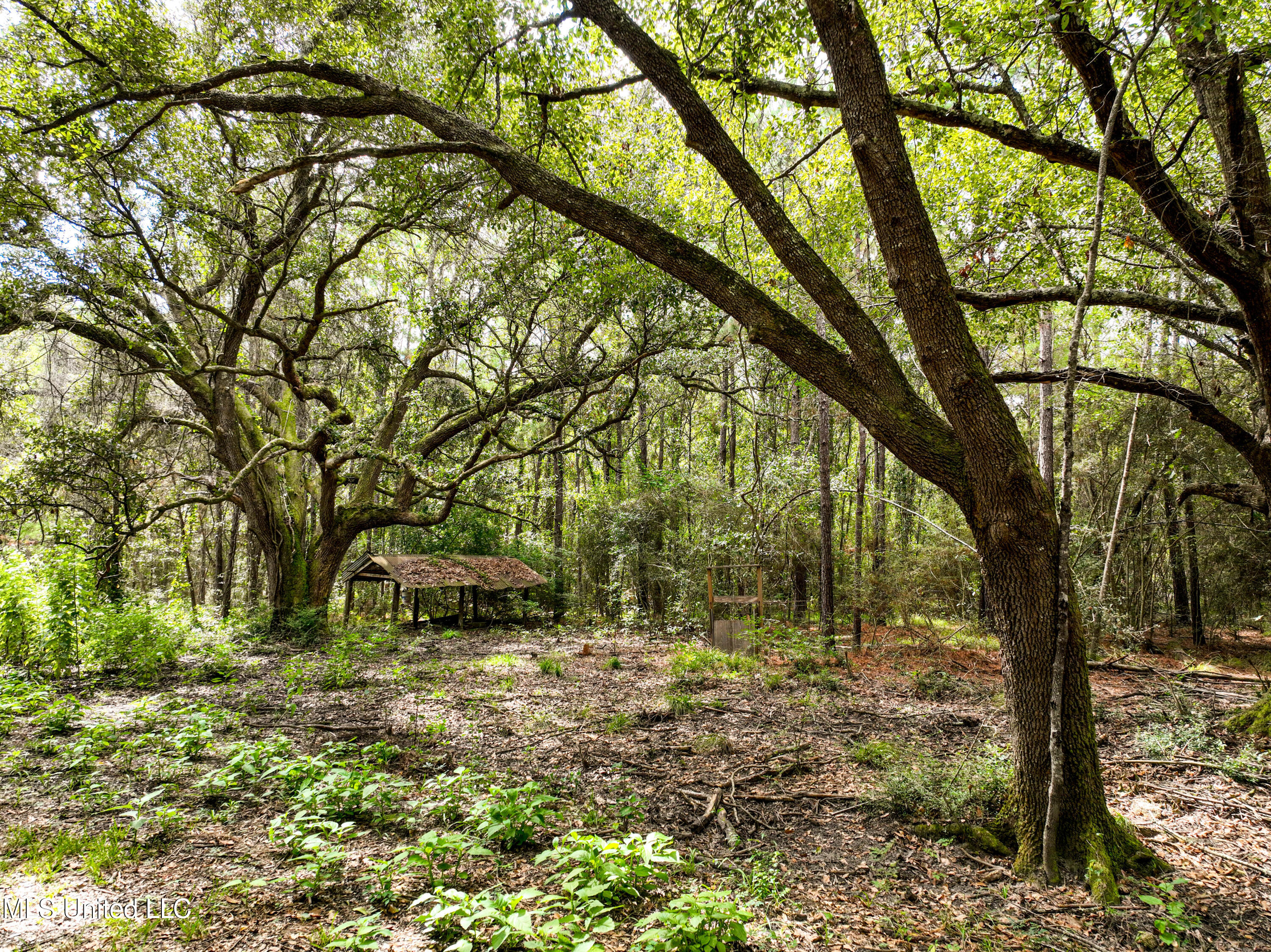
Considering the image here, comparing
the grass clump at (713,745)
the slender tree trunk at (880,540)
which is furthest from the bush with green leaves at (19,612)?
the slender tree trunk at (880,540)

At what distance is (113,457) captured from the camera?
9289 millimetres

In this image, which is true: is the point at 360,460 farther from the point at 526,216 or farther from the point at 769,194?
the point at 769,194

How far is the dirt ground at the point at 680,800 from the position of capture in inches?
98.7

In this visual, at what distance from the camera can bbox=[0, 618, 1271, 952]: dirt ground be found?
2.51 meters

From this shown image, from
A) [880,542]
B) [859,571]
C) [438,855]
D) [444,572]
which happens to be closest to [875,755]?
[438,855]

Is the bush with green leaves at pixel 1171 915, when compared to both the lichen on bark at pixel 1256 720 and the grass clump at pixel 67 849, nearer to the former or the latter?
the lichen on bark at pixel 1256 720

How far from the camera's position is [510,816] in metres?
3.21

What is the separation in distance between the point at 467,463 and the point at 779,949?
33.6 feet

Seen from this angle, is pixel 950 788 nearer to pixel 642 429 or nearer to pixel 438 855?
pixel 438 855

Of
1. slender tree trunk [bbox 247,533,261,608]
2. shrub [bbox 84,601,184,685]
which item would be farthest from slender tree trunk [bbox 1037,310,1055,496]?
slender tree trunk [bbox 247,533,261,608]

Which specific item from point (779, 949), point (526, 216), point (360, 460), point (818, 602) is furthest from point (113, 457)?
point (818, 602)

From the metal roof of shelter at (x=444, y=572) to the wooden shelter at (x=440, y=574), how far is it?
1cm

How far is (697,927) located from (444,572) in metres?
12.4

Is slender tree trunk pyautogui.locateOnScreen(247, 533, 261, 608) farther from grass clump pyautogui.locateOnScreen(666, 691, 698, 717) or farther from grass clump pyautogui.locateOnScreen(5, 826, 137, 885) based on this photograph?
grass clump pyautogui.locateOnScreen(5, 826, 137, 885)
